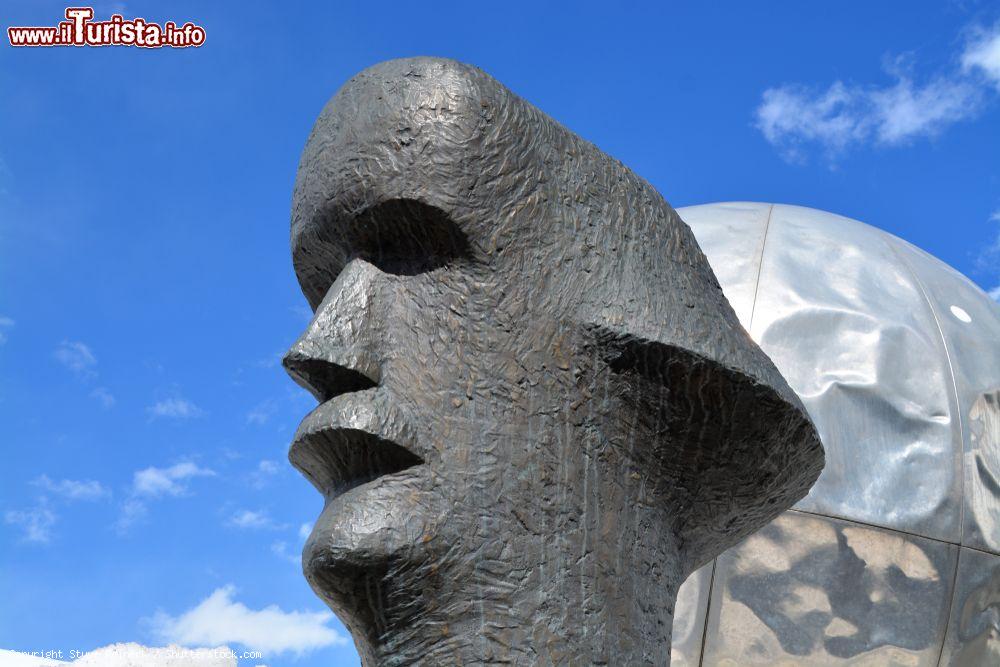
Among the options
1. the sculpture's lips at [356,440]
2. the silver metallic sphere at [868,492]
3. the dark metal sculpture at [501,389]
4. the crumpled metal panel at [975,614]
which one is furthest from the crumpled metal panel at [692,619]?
the sculpture's lips at [356,440]

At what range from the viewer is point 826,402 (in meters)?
9.72

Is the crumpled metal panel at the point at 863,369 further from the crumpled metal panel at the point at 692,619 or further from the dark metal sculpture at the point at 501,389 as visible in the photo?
the dark metal sculpture at the point at 501,389

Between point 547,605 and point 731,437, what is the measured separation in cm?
85

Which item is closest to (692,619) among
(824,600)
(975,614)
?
(824,600)

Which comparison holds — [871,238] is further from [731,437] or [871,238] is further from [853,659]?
[731,437]

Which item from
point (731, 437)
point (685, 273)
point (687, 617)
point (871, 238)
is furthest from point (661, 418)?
point (871, 238)

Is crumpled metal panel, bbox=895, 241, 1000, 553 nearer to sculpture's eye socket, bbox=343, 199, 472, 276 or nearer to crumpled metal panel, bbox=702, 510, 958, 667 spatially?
crumpled metal panel, bbox=702, 510, 958, 667

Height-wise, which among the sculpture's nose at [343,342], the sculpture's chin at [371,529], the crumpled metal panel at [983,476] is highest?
the crumpled metal panel at [983,476]

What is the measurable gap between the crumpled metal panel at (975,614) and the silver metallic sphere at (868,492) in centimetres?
1

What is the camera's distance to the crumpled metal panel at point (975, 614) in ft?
30.7

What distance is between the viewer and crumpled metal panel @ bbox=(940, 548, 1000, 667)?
9359 mm

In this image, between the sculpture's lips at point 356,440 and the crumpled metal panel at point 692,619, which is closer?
the sculpture's lips at point 356,440

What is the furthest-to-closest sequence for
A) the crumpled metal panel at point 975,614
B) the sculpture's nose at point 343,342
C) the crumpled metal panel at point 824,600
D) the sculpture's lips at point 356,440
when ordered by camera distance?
the crumpled metal panel at point 975,614
the crumpled metal panel at point 824,600
the sculpture's nose at point 343,342
the sculpture's lips at point 356,440

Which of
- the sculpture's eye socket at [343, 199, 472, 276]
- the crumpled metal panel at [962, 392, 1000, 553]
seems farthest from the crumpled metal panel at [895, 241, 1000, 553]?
the sculpture's eye socket at [343, 199, 472, 276]
